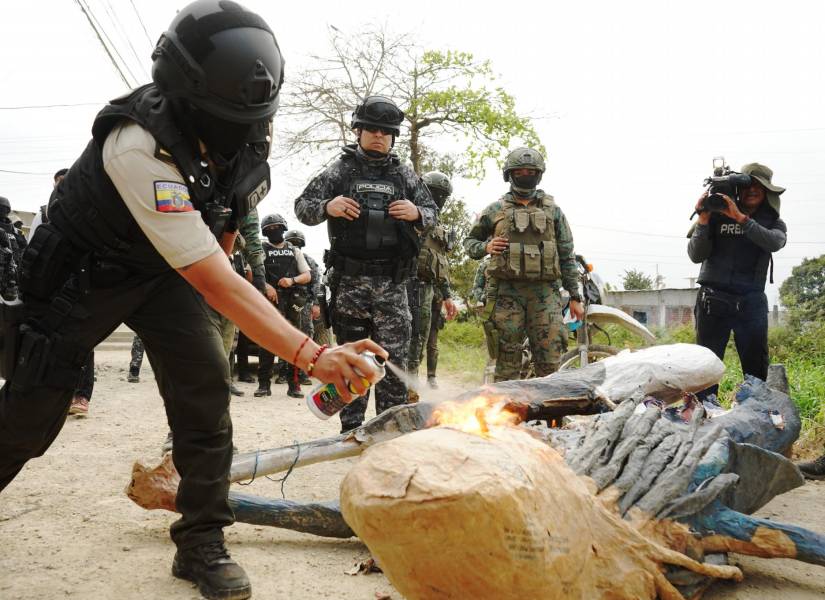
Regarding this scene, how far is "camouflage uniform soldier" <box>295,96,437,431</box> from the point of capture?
4801 mm

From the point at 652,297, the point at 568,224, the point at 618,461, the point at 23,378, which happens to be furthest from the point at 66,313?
the point at 652,297

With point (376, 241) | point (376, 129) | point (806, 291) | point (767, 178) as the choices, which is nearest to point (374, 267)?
point (376, 241)

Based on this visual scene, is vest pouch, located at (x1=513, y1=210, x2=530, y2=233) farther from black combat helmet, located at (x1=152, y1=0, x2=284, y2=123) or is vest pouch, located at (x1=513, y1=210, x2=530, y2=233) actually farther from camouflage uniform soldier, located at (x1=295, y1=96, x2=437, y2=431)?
black combat helmet, located at (x1=152, y1=0, x2=284, y2=123)

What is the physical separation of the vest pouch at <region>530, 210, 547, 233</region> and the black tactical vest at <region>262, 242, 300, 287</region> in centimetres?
422

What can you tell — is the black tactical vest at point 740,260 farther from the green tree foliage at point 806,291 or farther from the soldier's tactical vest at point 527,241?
the green tree foliage at point 806,291

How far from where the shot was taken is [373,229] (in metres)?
4.80

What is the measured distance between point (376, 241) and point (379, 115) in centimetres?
89

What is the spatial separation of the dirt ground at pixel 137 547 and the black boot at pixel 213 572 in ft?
0.22

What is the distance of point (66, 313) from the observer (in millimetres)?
2494

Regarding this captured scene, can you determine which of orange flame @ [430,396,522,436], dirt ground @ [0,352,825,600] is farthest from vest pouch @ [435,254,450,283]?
orange flame @ [430,396,522,436]

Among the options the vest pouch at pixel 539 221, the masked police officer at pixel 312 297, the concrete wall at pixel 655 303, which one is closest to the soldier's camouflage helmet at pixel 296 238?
the masked police officer at pixel 312 297

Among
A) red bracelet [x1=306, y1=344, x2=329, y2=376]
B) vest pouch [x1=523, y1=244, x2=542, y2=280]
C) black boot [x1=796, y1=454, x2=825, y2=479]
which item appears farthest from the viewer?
vest pouch [x1=523, y1=244, x2=542, y2=280]

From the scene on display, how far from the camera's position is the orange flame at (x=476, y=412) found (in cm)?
258

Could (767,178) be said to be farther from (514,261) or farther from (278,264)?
(278,264)
